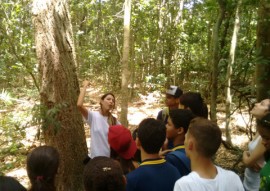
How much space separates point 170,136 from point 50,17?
6.77 feet

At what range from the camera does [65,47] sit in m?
3.88

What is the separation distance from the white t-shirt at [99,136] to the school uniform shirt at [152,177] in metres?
1.61

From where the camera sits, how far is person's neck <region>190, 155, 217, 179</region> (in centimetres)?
197

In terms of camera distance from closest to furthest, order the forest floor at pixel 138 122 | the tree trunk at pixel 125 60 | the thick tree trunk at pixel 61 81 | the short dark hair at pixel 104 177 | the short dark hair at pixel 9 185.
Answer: the short dark hair at pixel 104 177 < the short dark hair at pixel 9 185 < the thick tree trunk at pixel 61 81 < the forest floor at pixel 138 122 < the tree trunk at pixel 125 60

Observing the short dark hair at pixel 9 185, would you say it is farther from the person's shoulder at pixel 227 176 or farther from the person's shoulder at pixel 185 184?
the person's shoulder at pixel 227 176

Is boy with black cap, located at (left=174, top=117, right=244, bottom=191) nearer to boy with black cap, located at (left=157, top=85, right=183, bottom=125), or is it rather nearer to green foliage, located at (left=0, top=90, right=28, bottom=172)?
green foliage, located at (left=0, top=90, right=28, bottom=172)

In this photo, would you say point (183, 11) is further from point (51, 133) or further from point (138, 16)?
point (51, 133)

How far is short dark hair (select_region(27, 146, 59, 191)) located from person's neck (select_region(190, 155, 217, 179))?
37.1 inches

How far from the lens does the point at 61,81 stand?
383 cm

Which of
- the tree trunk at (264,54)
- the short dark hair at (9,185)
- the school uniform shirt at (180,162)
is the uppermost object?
the tree trunk at (264,54)

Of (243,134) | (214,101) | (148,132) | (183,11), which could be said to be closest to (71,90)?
(148,132)

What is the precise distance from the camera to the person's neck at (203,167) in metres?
1.97

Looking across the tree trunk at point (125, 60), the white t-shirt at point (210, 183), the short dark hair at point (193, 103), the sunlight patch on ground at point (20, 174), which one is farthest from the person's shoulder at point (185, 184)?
the tree trunk at point (125, 60)

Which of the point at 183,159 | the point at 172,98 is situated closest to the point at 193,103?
the point at 172,98
